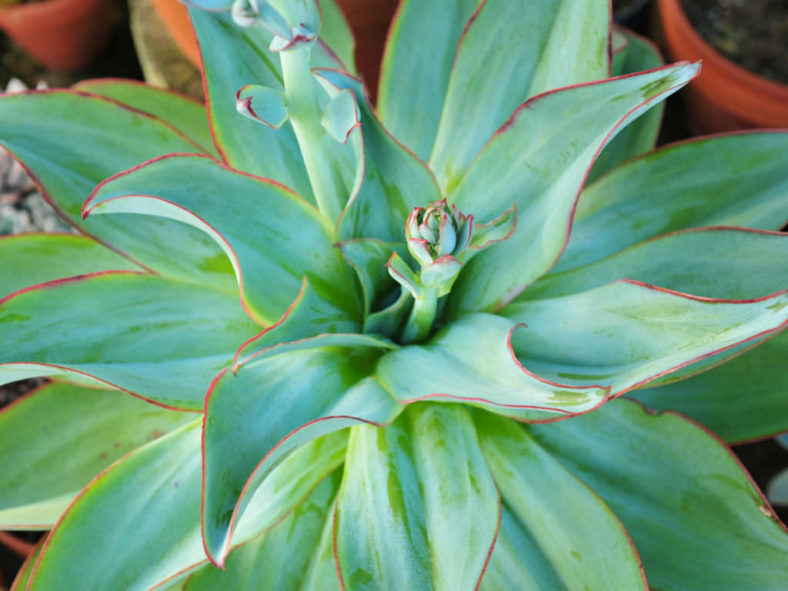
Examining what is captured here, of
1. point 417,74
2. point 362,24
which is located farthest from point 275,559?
point 362,24

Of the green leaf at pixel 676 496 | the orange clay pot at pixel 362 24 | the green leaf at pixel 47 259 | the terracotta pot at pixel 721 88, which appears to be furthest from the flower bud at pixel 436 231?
the terracotta pot at pixel 721 88

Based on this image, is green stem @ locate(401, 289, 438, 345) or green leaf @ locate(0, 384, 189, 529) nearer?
green stem @ locate(401, 289, 438, 345)

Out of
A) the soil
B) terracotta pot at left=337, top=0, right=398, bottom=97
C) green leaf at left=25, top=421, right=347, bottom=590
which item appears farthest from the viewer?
the soil

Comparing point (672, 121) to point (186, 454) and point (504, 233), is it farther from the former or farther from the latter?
point (186, 454)

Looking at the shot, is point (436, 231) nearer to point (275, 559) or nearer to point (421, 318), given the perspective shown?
point (421, 318)

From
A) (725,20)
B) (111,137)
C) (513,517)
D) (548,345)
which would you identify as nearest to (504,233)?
(548,345)

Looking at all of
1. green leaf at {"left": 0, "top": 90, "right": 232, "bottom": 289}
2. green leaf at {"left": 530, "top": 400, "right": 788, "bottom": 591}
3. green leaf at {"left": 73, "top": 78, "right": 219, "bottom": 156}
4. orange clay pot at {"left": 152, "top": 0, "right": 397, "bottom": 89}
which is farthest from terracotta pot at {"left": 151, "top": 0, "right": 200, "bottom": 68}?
green leaf at {"left": 530, "top": 400, "right": 788, "bottom": 591}

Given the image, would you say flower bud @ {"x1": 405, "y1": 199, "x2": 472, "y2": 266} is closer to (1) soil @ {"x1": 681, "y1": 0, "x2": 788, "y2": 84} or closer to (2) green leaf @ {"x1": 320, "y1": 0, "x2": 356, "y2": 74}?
(2) green leaf @ {"x1": 320, "y1": 0, "x2": 356, "y2": 74}

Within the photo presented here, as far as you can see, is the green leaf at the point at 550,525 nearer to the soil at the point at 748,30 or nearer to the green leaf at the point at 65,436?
the green leaf at the point at 65,436
